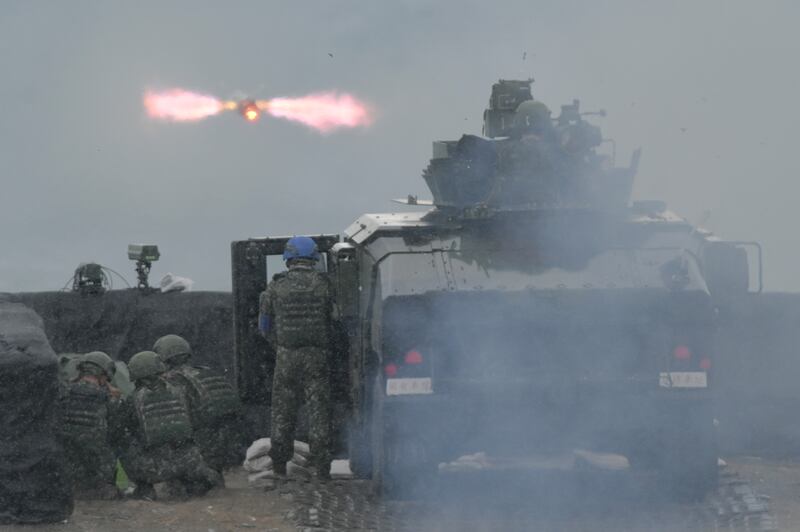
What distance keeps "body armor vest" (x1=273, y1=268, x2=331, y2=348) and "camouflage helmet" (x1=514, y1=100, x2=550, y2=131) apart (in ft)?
7.21

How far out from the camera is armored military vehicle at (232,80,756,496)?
1105 centimetres

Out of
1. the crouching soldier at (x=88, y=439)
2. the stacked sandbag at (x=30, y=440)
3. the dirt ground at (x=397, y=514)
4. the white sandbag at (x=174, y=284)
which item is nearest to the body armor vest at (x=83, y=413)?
the crouching soldier at (x=88, y=439)

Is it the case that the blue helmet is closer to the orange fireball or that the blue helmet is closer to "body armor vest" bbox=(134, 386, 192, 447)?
"body armor vest" bbox=(134, 386, 192, 447)

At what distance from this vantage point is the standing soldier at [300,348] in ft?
42.1

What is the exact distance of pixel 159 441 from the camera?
1162 cm

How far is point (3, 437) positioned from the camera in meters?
10.2

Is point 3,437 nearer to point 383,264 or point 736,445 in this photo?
point 383,264

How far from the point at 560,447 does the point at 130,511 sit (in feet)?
10.4

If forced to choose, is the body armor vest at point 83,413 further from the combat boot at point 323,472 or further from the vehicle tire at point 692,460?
the vehicle tire at point 692,460

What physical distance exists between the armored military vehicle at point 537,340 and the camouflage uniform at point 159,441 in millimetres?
1408

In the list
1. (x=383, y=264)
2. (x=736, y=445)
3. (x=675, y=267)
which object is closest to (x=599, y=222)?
(x=675, y=267)

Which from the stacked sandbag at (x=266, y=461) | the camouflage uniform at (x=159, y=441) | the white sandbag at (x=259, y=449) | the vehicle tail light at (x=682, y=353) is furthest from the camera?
the white sandbag at (x=259, y=449)

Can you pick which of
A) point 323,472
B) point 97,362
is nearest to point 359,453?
point 323,472

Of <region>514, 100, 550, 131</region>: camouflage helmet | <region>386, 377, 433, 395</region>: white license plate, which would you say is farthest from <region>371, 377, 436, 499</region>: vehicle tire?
<region>514, 100, 550, 131</region>: camouflage helmet
